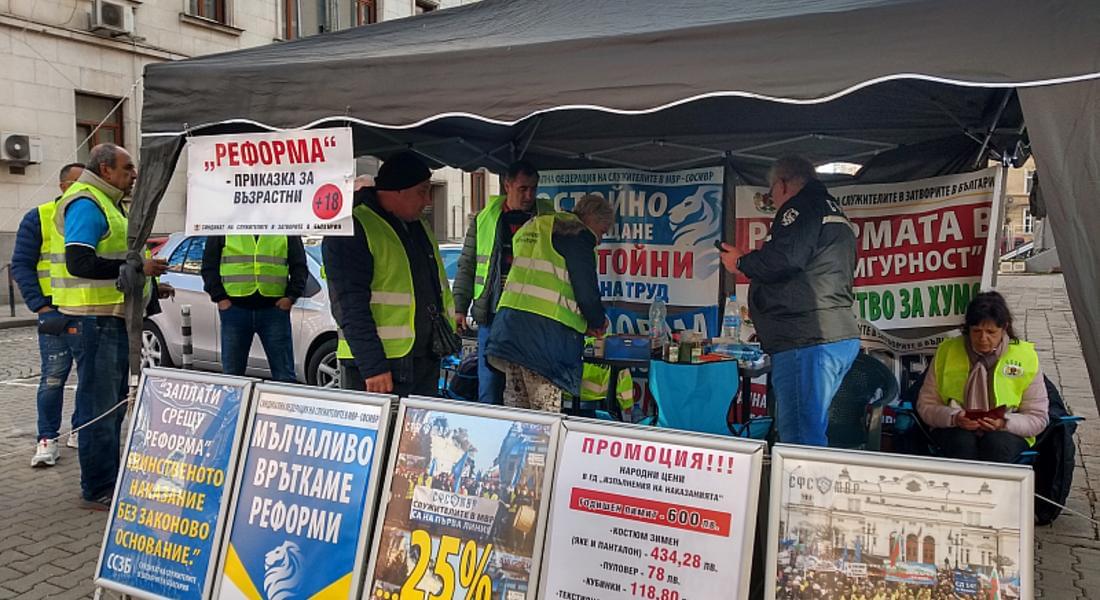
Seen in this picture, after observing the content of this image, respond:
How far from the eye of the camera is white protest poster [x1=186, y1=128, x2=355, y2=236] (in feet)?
11.0

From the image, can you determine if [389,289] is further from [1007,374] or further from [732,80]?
[1007,374]

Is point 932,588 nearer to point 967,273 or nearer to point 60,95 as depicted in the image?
A: point 967,273

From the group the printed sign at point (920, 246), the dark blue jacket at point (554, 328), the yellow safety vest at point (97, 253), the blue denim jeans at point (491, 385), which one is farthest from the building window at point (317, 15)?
the dark blue jacket at point (554, 328)

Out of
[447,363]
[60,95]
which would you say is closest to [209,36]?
[60,95]

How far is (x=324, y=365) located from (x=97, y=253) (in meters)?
2.54

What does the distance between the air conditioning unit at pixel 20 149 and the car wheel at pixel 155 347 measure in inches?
309

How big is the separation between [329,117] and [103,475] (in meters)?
2.67

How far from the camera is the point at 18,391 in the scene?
7.44 meters

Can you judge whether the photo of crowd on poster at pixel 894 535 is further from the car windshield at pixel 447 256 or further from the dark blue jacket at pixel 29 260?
the dark blue jacket at pixel 29 260

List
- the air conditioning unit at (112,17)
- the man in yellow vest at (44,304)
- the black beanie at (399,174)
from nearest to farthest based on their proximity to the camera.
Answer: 1. the black beanie at (399,174)
2. the man in yellow vest at (44,304)
3. the air conditioning unit at (112,17)

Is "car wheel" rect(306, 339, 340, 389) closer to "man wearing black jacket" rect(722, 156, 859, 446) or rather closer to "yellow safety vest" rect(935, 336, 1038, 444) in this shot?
"man wearing black jacket" rect(722, 156, 859, 446)

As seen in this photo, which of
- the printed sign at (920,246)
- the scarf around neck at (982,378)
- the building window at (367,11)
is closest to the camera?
the scarf around neck at (982,378)

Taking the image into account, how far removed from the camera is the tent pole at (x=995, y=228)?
477 centimetres

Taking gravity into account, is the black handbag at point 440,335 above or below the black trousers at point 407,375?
above
